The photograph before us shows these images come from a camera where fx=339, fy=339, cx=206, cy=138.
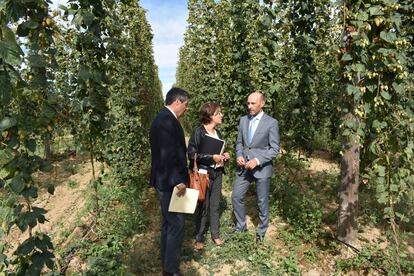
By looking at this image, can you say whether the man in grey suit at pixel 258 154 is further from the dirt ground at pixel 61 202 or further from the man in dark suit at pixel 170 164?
the dirt ground at pixel 61 202

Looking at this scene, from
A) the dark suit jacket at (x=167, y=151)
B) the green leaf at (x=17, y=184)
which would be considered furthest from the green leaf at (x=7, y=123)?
the dark suit jacket at (x=167, y=151)

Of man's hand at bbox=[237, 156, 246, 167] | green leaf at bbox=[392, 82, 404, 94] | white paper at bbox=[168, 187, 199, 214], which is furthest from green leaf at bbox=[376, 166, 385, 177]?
white paper at bbox=[168, 187, 199, 214]

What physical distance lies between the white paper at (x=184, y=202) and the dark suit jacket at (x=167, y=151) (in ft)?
0.39

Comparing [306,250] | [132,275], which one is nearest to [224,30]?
[306,250]

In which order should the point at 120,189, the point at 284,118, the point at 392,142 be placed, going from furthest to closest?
the point at 120,189
the point at 284,118
the point at 392,142

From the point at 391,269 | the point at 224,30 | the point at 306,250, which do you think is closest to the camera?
the point at 391,269

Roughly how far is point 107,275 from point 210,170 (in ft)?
5.74

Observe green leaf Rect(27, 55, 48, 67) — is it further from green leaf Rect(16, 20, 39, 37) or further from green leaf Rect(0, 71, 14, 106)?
green leaf Rect(0, 71, 14, 106)

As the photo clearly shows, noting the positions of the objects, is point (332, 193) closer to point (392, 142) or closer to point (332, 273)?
point (332, 273)

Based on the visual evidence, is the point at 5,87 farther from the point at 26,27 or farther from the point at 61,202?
the point at 61,202

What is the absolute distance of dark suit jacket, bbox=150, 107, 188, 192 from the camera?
3510 millimetres

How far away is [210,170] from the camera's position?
4496 millimetres

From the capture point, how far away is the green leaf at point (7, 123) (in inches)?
78.0

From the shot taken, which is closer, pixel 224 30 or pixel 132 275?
pixel 132 275
